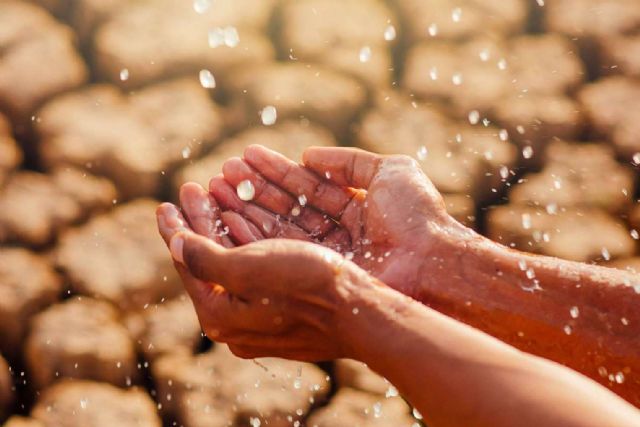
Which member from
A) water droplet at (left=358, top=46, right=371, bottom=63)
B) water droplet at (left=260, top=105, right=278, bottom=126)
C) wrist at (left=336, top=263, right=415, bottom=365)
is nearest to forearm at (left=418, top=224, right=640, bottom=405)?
wrist at (left=336, top=263, right=415, bottom=365)

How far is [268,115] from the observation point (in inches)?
72.9

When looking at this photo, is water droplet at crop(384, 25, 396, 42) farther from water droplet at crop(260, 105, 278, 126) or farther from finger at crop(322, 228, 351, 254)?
finger at crop(322, 228, 351, 254)

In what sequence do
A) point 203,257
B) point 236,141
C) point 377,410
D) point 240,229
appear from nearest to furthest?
1. point 203,257
2. point 240,229
3. point 377,410
4. point 236,141

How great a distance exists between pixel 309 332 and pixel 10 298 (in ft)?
2.26

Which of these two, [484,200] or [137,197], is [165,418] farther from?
[484,200]

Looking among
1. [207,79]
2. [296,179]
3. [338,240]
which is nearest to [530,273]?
[338,240]

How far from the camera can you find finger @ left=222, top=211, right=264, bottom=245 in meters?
1.39

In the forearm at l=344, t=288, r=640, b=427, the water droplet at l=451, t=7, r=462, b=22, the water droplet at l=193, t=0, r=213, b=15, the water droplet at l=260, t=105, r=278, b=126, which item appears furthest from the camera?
the water droplet at l=451, t=7, r=462, b=22

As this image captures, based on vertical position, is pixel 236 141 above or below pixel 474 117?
below

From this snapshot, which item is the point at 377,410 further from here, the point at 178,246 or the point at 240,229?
the point at 178,246

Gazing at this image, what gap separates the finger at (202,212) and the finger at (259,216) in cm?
3

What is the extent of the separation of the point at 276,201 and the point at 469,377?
69 centimetres

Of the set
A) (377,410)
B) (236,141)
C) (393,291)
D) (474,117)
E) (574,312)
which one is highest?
(393,291)

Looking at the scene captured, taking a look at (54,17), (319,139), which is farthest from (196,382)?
(54,17)
